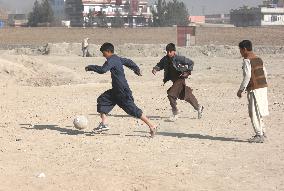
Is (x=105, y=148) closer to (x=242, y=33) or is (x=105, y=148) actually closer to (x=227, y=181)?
(x=227, y=181)

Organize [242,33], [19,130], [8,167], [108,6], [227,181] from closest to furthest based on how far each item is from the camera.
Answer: [227,181] → [8,167] → [19,130] → [242,33] → [108,6]

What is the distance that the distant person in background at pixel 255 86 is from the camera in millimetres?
9461

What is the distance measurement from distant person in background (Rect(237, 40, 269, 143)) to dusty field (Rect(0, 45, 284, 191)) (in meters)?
0.37

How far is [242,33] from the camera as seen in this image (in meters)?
60.7

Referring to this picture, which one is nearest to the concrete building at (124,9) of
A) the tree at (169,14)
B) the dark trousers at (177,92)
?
the tree at (169,14)

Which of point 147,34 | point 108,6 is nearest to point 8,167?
point 147,34

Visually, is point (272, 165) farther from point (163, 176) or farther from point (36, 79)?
point (36, 79)

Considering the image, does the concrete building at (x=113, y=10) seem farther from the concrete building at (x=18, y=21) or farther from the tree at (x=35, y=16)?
the concrete building at (x=18, y=21)

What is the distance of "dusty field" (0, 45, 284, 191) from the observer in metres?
7.04

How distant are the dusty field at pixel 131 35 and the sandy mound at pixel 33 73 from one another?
3523cm

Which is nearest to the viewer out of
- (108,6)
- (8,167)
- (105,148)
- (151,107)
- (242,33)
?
(8,167)

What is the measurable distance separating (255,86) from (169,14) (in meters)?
93.7

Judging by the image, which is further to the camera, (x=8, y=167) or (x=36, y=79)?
(x=36, y=79)

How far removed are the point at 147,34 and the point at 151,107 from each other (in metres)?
47.9
